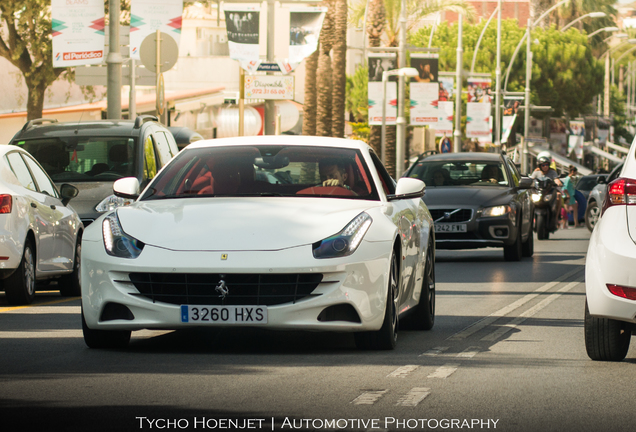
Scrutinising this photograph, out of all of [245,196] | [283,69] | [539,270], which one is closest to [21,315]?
[245,196]

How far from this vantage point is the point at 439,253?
22.6 metres

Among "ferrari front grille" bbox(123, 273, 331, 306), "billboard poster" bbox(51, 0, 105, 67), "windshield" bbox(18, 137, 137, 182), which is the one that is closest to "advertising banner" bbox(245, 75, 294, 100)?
"billboard poster" bbox(51, 0, 105, 67)

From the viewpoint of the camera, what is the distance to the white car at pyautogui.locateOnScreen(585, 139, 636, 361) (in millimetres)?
7402

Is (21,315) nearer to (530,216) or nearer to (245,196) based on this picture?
(245,196)

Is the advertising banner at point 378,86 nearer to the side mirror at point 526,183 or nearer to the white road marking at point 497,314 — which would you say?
the side mirror at point 526,183

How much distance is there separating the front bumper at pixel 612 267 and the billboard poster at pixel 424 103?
3398 centimetres

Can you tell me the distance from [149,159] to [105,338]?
7796 mm

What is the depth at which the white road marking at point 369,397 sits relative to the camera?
625 cm

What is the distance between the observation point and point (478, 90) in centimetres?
5522

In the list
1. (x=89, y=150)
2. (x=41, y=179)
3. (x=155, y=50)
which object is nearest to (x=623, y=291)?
(x=41, y=179)

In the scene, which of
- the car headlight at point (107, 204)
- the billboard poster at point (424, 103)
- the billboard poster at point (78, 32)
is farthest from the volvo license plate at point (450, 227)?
the billboard poster at point (424, 103)

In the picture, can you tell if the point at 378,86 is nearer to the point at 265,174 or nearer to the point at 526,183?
the point at 526,183

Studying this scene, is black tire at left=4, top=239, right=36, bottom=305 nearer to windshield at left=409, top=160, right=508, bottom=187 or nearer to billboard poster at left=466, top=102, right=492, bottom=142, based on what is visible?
windshield at left=409, top=160, right=508, bottom=187

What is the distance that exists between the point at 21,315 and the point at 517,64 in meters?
73.2
